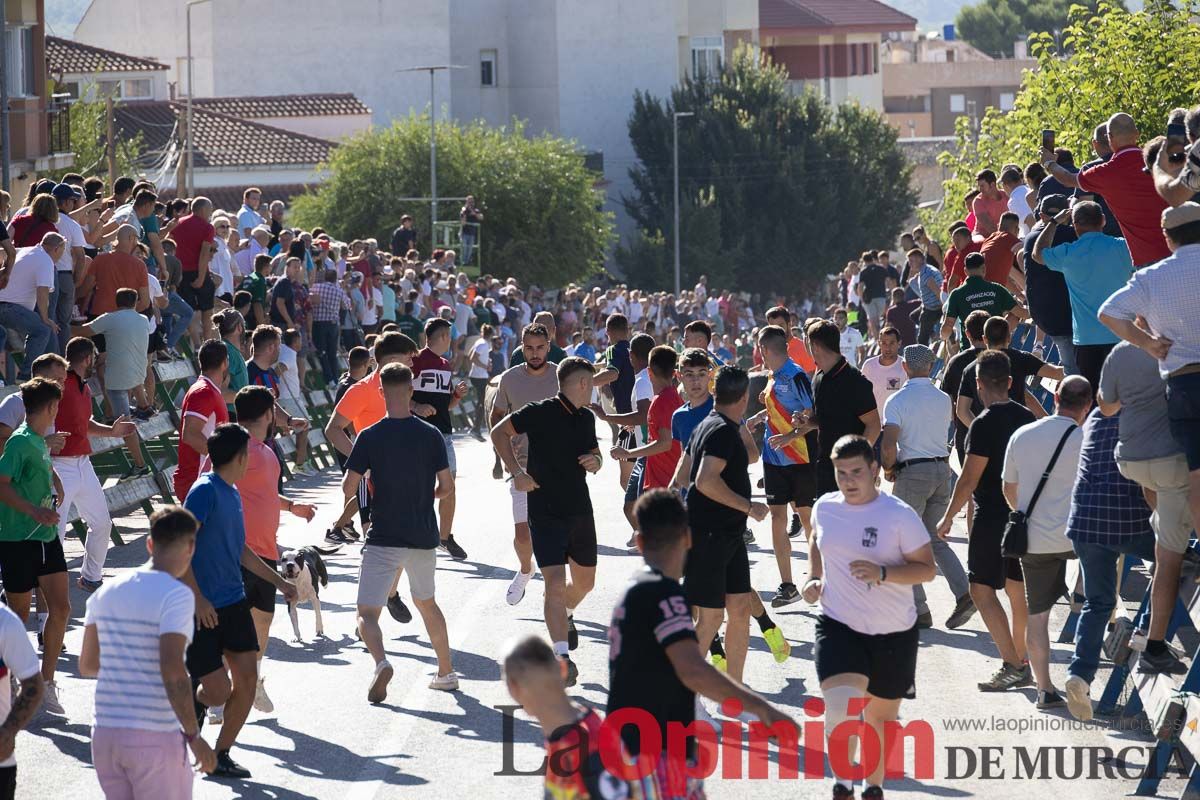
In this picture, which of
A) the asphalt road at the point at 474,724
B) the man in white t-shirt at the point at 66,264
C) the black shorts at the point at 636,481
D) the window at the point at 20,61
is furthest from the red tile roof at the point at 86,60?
the asphalt road at the point at 474,724

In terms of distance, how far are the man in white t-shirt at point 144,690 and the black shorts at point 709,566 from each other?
3616mm

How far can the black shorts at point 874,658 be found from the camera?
8.12m

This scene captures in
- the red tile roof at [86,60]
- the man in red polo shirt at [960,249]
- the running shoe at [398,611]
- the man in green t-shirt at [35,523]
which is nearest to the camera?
the man in green t-shirt at [35,523]

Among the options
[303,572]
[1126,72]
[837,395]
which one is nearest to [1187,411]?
[837,395]

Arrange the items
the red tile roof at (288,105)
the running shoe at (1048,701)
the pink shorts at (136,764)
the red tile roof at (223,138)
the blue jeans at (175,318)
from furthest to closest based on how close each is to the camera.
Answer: the red tile roof at (288,105) → the red tile roof at (223,138) → the blue jeans at (175,318) → the running shoe at (1048,701) → the pink shorts at (136,764)

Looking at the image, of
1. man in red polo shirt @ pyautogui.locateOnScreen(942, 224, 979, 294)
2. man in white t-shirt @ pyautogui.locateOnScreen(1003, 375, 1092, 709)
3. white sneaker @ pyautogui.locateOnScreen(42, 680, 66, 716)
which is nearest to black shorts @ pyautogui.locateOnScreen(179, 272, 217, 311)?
man in red polo shirt @ pyautogui.locateOnScreen(942, 224, 979, 294)

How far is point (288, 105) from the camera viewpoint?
76875mm

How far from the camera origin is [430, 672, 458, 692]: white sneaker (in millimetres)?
11008

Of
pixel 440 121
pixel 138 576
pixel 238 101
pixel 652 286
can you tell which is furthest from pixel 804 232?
pixel 138 576

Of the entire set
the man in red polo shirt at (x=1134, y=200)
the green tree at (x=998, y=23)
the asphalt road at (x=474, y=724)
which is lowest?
the asphalt road at (x=474, y=724)

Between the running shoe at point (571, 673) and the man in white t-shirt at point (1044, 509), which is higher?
the man in white t-shirt at point (1044, 509)

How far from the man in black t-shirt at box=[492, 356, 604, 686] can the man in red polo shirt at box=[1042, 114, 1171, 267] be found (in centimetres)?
370

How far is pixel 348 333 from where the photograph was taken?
28594 mm

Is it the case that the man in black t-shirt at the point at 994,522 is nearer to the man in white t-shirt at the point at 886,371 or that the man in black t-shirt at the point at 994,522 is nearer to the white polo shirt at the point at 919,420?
the white polo shirt at the point at 919,420
